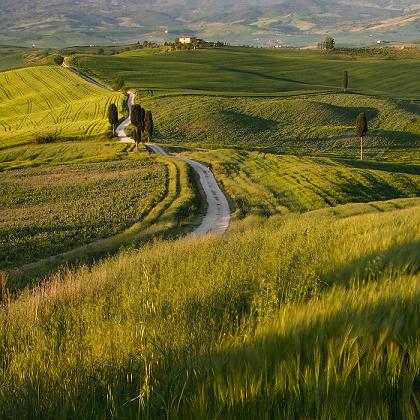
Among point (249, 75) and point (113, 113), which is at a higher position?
point (249, 75)

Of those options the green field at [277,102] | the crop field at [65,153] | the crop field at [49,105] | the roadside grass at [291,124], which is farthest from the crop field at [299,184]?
the crop field at [49,105]

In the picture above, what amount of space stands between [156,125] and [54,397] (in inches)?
4333

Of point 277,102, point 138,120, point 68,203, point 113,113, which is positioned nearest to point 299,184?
point 68,203

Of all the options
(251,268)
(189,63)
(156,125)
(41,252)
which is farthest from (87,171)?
(189,63)

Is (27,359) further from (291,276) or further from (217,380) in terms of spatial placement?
(291,276)

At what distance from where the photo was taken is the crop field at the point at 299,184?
4647 cm

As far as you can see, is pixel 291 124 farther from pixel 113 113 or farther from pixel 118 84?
pixel 118 84

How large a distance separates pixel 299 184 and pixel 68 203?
23.3 m

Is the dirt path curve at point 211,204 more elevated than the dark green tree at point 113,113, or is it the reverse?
the dark green tree at point 113,113

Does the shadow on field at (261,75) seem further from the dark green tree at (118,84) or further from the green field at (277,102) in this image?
the dark green tree at (118,84)

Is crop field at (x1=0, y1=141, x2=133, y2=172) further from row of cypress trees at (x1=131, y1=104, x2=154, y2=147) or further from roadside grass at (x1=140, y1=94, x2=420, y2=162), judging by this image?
roadside grass at (x1=140, y1=94, x2=420, y2=162)

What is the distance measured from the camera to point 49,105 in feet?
430

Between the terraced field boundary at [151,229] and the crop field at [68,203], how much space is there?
113 cm

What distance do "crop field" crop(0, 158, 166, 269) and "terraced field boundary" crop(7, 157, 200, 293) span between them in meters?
1.13
